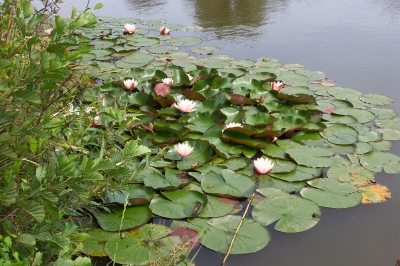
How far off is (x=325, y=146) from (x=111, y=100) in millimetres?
1517

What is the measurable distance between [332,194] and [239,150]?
2.06ft

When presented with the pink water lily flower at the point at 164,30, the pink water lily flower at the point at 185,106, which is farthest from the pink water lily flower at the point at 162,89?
the pink water lily flower at the point at 164,30

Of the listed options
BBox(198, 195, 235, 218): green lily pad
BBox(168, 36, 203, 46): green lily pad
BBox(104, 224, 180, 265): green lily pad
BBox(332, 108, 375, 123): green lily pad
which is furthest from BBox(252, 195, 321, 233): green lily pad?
BBox(168, 36, 203, 46): green lily pad

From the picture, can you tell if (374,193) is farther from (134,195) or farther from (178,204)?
(134,195)

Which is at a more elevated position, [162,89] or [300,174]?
[162,89]

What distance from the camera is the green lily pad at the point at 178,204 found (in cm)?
199

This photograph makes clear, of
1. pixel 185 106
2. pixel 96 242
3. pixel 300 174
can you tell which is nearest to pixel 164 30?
pixel 185 106

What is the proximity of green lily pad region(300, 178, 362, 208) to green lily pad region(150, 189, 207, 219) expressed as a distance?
1.85 feet

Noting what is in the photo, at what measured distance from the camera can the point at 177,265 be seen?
150 centimetres

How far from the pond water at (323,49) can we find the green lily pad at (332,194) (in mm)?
48

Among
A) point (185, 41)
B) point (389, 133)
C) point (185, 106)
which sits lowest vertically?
point (389, 133)

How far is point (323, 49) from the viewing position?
4.33 metres

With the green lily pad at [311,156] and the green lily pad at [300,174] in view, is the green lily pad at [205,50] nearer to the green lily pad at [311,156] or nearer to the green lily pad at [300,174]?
the green lily pad at [311,156]

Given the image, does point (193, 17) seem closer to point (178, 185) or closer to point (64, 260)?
point (178, 185)
